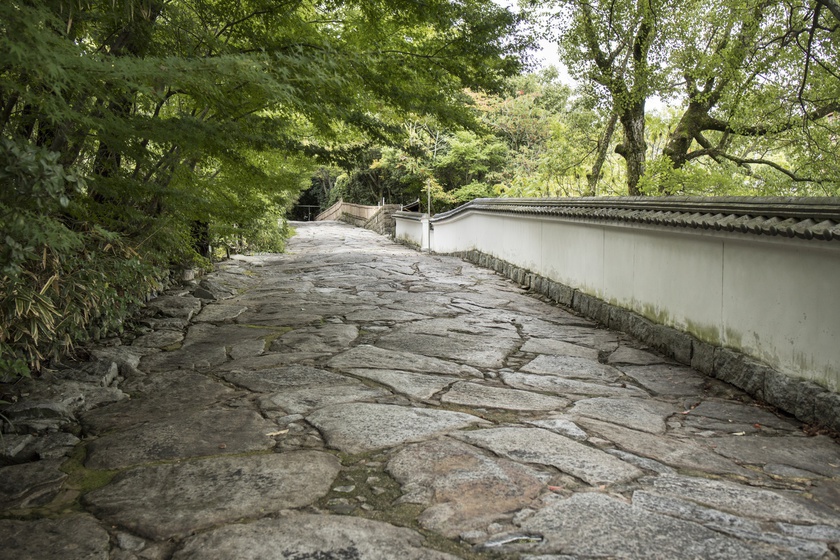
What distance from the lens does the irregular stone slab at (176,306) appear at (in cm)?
732

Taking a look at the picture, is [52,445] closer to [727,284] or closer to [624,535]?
[624,535]

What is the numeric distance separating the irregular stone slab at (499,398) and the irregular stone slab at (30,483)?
7.92 ft

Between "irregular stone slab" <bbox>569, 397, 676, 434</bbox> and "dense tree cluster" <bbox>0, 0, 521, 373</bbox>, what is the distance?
2.91 metres

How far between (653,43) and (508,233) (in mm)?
5351

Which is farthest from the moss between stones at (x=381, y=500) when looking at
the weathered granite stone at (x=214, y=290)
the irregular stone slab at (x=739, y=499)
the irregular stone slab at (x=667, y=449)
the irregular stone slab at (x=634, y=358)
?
the weathered granite stone at (x=214, y=290)

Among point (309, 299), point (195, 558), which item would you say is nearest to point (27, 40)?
point (195, 558)

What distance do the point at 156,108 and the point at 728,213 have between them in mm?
5298

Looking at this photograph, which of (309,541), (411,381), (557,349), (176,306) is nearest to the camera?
(309,541)

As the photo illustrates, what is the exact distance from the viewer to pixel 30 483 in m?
3.11

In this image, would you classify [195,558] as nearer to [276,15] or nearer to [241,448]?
[241,448]

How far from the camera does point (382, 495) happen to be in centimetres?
295

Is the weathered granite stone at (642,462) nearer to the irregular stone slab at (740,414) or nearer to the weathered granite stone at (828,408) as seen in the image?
the irregular stone slab at (740,414)

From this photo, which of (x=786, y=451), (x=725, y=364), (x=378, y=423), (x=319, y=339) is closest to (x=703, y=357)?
(x=725, y=364)

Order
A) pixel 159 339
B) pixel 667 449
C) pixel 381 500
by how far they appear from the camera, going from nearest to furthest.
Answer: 1. pixel 381 500
2. pixel 667 449
3. pixel 159 339
